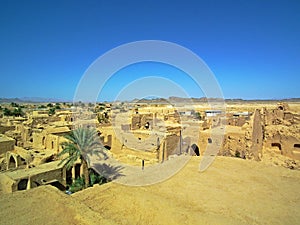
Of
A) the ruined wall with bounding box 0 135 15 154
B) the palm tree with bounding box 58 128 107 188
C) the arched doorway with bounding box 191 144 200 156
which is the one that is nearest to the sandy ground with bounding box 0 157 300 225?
the palm tree with bounding box 58 128 107 188

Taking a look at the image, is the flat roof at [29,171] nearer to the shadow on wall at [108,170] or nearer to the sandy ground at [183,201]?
the shadow on wall at [108,170]

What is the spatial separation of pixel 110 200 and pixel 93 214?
Answer: 3.85m

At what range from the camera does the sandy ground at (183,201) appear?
618 centimetres

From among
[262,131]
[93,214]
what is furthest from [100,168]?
[262,131]

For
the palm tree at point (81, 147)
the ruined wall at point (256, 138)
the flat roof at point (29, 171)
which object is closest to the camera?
the flat roof at point (29, 171)

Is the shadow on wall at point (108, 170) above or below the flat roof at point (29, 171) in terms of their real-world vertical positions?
below

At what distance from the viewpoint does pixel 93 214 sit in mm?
5523

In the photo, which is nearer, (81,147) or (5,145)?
(81,147)

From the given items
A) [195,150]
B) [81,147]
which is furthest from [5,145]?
[195,150]

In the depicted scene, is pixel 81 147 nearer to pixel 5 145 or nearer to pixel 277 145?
pixel 5 145

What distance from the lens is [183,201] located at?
33.0 feet

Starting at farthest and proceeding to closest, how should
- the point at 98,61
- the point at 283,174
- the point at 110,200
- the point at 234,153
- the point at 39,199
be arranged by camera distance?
1. the point at 234,153
2. the point at 98,61
3. the point at 283,174
4. the point at 110,200
5. the point at 39,199

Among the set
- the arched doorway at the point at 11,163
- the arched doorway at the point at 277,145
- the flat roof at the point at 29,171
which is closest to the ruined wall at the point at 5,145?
the arched doorway at the point at 11,163

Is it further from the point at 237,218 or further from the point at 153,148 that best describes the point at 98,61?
the point at 237,218
